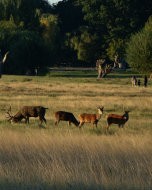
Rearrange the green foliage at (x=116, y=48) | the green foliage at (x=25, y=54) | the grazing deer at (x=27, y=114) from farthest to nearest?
the green foliage at (x=116, y=48) < the green foliage at (x=25, y=54) < the grazing deer at (x=27, y=114)

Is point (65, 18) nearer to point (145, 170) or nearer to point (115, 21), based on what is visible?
point (115, 21)

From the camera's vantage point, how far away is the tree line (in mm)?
75750

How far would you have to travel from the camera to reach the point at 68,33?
104m

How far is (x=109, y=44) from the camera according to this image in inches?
3516

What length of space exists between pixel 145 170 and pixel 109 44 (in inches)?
3125

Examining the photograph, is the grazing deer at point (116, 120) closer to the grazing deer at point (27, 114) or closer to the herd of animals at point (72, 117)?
the herd of animals at point (72, 117)

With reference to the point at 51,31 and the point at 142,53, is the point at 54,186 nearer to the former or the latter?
the point at 142,53

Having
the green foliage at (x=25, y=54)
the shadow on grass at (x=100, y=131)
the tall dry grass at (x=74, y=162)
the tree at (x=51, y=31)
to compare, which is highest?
the tree at (x=51, y=31)

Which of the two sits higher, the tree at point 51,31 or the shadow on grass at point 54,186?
the tree at point 51,31

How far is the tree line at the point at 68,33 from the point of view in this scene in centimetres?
7575

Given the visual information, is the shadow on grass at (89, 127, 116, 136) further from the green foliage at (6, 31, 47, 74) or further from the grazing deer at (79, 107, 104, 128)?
the green foliage at (6, 31, 47, 74)

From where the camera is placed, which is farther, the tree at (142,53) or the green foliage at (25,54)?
the green foliage at (25,54)

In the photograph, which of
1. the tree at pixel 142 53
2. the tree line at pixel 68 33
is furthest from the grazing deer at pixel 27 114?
the tree line at pixel 68 33

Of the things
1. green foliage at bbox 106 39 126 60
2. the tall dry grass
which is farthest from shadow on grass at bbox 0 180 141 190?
green foliage at bbox 106 39 126 60
